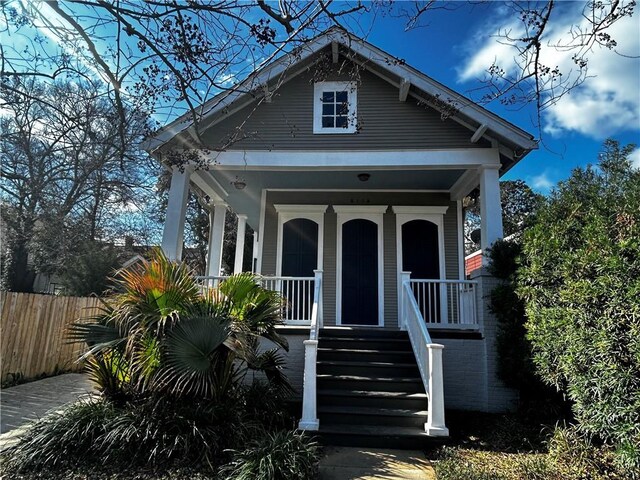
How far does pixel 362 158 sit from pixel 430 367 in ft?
12.8

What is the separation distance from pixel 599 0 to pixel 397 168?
4.18 metres

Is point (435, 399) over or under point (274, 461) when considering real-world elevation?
over

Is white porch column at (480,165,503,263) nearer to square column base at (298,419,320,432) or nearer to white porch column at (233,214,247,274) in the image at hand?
square column base at (298,419,320,432)

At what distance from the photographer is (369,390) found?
5527 millimetres

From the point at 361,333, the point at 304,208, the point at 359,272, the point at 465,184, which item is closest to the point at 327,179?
the point at 304,208

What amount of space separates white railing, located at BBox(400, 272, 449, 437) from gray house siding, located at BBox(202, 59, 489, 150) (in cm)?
299

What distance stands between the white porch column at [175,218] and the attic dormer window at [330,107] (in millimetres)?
2672

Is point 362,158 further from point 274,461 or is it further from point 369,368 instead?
point 274,461

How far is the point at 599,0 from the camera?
3234 millimetres

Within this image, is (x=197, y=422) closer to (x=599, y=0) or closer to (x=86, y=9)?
(x=86, y=9)

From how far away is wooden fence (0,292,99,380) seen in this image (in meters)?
7.68

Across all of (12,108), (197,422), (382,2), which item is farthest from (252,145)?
(197,422)

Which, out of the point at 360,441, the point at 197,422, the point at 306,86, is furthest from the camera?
the point at 306,86

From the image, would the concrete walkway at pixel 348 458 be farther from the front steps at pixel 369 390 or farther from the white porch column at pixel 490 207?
the white porch column at pixel 490 207
